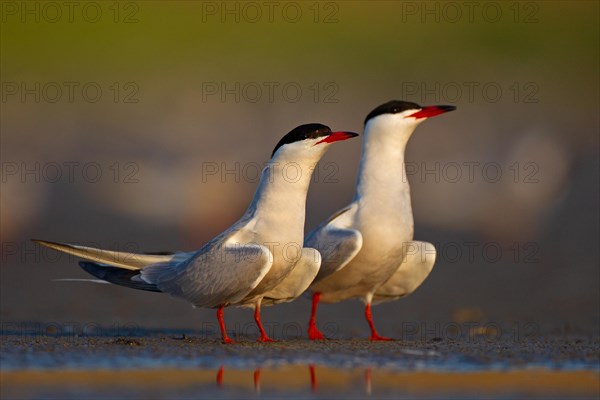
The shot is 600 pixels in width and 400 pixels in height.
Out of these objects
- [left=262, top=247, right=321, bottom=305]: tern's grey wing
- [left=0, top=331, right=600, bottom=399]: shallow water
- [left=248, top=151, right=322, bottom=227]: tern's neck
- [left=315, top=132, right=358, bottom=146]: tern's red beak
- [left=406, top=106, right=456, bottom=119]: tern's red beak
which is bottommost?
[left=0, top=331, right=600, bottom=399]: shallow water

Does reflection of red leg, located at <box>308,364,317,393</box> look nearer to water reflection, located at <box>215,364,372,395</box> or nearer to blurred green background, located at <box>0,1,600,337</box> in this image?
water reflection, located at <box>215,364,372,395</box>

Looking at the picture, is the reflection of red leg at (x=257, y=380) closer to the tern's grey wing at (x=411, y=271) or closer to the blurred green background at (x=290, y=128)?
the tern's grey wing at (x=411, y=271)

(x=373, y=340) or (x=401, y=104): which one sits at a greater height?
(x=401, y=104)

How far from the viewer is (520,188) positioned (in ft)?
54.8

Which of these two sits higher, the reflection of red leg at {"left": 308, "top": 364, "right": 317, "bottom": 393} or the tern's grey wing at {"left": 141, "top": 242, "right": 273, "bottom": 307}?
the tern's grey wing at {"left": 141, "top": 242, "right": 273, "bottom": 307}

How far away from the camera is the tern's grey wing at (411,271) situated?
413 inches

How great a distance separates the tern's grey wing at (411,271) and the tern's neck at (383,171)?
20.6 inches

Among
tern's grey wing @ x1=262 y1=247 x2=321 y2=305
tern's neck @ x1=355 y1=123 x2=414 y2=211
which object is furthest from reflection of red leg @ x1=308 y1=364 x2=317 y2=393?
tern's neck @ x1=355 y1=123 x2=414 y2=211

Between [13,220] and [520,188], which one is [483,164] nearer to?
[520,188]

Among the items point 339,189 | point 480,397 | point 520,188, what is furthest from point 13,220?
point 480,397

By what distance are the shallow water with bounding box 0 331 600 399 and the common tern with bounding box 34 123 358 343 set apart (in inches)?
14.3

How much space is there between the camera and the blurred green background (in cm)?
1272

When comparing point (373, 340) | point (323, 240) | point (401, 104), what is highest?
point (401, 104)

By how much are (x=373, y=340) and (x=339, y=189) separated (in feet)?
24.7
